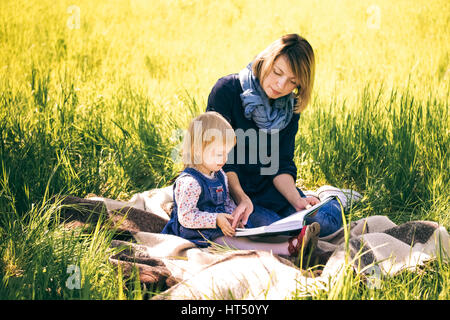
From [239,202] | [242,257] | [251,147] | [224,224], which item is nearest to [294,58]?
[251,147]

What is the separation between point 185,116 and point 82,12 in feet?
13.6

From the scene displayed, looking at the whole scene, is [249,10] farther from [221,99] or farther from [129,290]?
[129,290]

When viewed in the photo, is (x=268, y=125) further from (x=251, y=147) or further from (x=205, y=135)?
(x=205, y=135)

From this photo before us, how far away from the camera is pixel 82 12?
24.1ft

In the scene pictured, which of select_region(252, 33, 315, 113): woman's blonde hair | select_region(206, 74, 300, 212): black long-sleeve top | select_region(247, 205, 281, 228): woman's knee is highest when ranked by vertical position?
select_region(252, 33, 315, 113): woman's blonde hair

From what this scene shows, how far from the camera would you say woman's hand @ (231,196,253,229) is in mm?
2686

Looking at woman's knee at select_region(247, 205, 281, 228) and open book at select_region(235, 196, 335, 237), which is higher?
open book at select_region(235, 196, 335, 237)

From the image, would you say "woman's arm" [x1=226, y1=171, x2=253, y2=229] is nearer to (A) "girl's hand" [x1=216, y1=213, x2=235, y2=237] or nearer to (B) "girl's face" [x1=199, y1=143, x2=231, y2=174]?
(A) "girl's hand" [x1=216, y1=213, x2=235, y2=237]

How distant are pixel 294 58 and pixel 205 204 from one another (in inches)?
37.7

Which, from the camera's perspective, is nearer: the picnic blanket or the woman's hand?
the picnic blanket

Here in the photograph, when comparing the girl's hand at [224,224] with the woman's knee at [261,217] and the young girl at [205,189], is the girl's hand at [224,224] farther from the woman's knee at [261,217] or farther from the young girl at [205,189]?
the woman's knee at [261,217]

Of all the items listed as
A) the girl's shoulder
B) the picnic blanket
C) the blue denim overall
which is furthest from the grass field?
the girl's shoulder

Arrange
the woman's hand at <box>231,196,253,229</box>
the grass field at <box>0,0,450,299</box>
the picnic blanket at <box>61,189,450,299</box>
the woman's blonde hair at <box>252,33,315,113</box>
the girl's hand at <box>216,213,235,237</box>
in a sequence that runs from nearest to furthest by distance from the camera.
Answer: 1. the picnic blanket at <box>61,189,450,299</box>
2. the grass field at <box>0,0,450,299</box>
3. the girl's hand at <box>216,213,235,237</box>
4. the woman's hand at <box>231,196,253,229</box>
5. the woman's blonde hair at <box>252,33,315,113</box>

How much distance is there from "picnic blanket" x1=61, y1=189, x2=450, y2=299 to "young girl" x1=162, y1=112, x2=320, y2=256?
102mm
